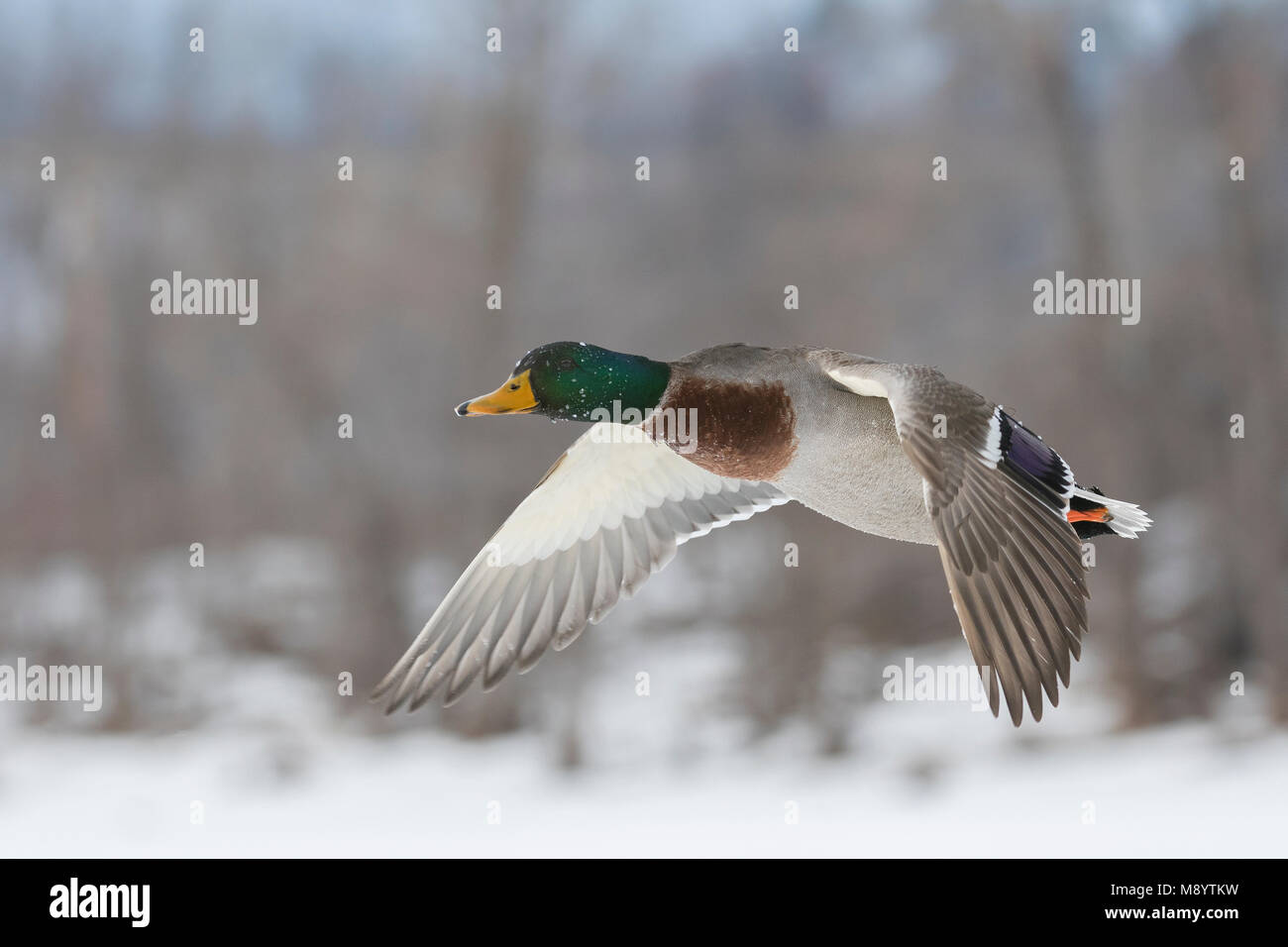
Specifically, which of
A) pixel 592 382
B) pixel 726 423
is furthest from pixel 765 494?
pixel 592 382

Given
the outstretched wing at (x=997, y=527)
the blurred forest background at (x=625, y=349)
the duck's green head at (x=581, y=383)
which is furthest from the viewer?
the blurred forest background at (x=625, y=349)

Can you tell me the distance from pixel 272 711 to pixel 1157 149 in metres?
5.01

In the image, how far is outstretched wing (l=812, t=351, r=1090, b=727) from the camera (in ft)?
4.98

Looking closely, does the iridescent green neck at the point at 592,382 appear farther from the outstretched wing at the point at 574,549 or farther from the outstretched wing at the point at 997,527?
the outstretched wing at the point at 574,549

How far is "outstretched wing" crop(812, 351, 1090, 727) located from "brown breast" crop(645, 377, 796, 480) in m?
A: 0.10

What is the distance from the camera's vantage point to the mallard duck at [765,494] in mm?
1575

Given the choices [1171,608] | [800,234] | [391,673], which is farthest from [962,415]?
[1171,608]

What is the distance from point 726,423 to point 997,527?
1.24 ft

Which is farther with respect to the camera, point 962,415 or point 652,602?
point 652,602

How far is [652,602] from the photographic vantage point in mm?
6156

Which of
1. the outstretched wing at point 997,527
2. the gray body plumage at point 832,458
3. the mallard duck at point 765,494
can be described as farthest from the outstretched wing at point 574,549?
the outstretched wing at point 997,527

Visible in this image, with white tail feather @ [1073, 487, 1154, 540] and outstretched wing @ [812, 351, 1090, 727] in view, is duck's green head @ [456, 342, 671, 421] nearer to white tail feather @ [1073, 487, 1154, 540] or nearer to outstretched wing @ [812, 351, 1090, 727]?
outstretched wing @ [812, 351, 1090, 727]

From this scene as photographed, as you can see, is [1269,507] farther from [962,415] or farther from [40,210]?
[40,210]

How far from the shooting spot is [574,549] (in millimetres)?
2318
